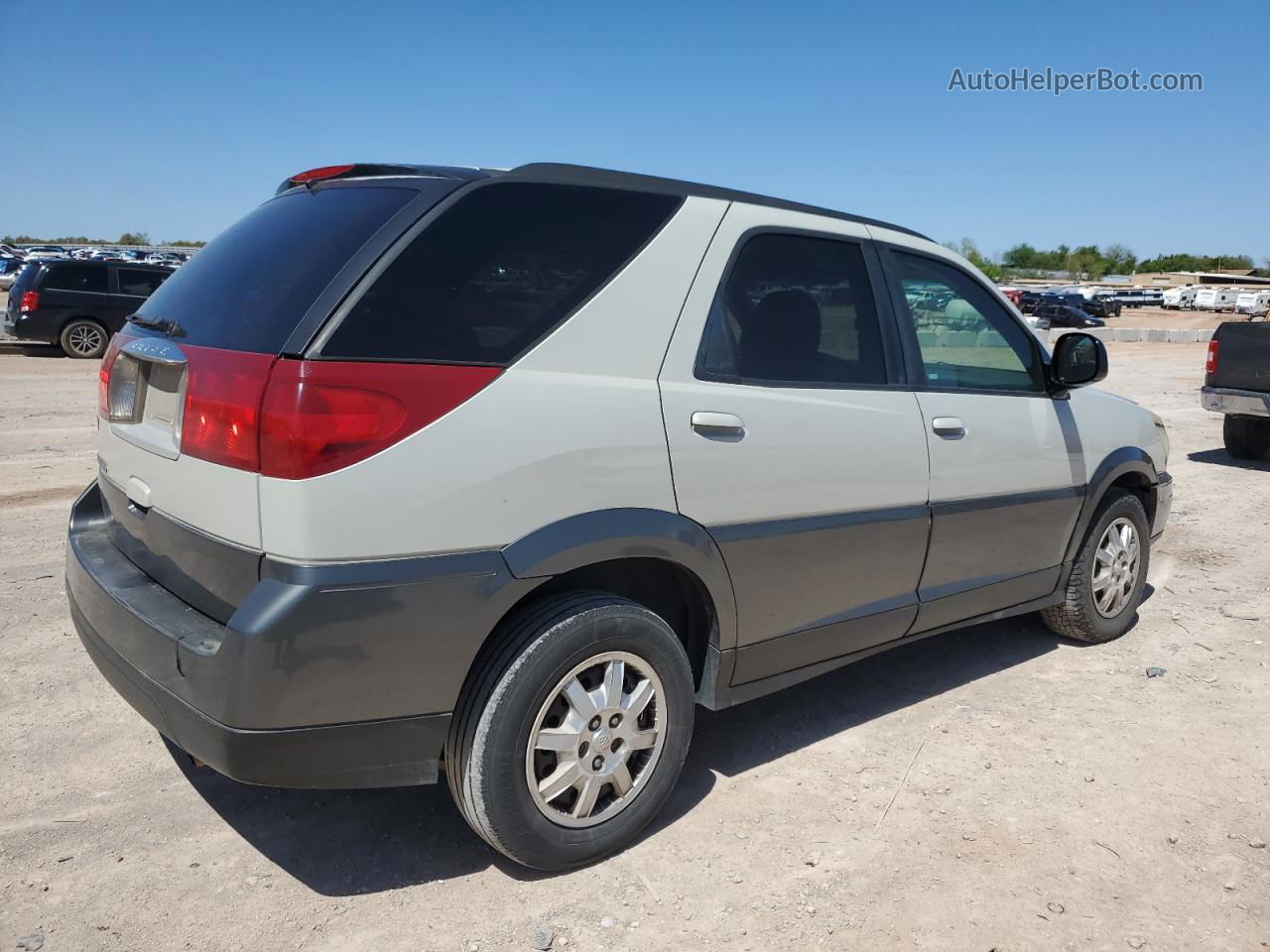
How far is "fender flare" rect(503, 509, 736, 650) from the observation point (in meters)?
2.55

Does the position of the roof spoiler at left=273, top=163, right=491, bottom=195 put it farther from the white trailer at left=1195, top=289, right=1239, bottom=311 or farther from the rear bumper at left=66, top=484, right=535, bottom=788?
the white trailer at left=1195, top=289, right=1239, bottom=311

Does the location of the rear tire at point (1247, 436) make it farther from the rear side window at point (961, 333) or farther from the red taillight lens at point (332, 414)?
the red taillight lens at point (332, 414)

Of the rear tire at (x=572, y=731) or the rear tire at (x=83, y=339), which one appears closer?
the rear tire at (x=572, y=731)

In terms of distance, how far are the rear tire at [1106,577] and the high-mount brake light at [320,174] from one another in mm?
3586

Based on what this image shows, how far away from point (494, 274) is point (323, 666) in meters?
1.07

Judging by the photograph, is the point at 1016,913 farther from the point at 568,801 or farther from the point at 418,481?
the point at 418,481

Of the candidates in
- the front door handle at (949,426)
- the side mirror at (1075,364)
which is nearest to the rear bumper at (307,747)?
the front door handle at (949,426)

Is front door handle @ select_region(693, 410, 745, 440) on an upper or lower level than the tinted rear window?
lower

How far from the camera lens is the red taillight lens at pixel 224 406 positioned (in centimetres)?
232

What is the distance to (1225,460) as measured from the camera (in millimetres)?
10547

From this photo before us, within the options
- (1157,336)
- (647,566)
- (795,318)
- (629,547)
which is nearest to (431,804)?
(647,566)

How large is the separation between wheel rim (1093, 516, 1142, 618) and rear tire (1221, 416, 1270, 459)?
261 inches

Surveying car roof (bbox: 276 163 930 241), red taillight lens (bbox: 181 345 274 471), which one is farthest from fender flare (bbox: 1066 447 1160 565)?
red taillight lens (bbox: 181 345 274 471)

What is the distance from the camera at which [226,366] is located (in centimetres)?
242
